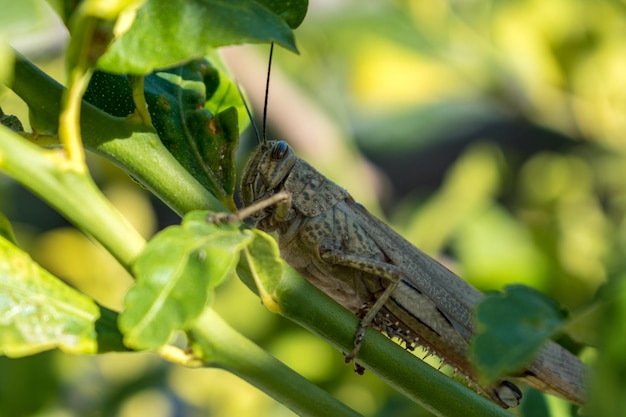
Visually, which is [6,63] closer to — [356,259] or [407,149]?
[356,259]

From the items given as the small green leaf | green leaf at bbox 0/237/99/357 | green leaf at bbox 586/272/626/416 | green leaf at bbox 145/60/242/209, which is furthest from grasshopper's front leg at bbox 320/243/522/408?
green leaf at bbox 586/272/626/416

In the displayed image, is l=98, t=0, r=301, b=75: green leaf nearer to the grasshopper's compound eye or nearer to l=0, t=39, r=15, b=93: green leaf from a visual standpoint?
l=0, t=39, r=15, b=93: green leaf

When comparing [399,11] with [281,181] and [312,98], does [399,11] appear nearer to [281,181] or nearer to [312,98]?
[312,98]

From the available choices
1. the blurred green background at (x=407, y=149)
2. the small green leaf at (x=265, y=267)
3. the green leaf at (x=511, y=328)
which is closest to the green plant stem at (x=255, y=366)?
the small green leaf at (x=265, y=267)

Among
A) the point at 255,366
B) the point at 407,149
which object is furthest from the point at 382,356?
the point at 407,149

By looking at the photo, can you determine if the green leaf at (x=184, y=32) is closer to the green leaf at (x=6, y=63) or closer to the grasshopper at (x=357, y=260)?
the green leaf at (x=6, y=63)
